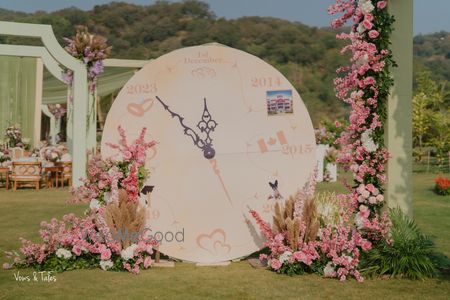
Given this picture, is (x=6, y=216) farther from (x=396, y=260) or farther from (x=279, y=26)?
(x=279, y=26)

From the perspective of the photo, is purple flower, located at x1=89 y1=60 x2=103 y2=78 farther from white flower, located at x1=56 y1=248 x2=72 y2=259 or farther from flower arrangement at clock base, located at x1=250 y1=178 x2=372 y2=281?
flower arrangement at clock base, located at x1=250 y1=178 x2=372 y2=281

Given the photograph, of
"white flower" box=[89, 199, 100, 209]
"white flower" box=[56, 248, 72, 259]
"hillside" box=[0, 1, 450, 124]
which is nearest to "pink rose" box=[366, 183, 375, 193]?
"white flower" box=[89, 199, 100, 209]

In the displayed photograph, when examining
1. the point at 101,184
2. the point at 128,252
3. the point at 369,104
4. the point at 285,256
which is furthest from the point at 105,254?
the point at 369,104

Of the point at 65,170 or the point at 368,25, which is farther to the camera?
the point at 65,170

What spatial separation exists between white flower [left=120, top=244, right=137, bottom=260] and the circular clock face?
0.53 m

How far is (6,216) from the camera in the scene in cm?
1186

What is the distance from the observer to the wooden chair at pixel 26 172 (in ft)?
59.9

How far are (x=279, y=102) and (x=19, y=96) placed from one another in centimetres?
2205

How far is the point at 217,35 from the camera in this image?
6681 cm

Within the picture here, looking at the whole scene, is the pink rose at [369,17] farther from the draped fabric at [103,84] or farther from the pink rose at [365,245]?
the draped fabric at [103,84]

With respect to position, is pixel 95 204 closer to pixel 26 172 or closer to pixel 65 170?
pixel 26 172

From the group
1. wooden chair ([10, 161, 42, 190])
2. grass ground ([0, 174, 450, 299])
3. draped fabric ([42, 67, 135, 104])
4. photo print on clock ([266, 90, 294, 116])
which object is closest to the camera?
grass ground ([0, 174, 450, 299])

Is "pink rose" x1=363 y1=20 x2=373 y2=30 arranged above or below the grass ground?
above

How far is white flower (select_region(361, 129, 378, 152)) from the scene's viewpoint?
715 cm
